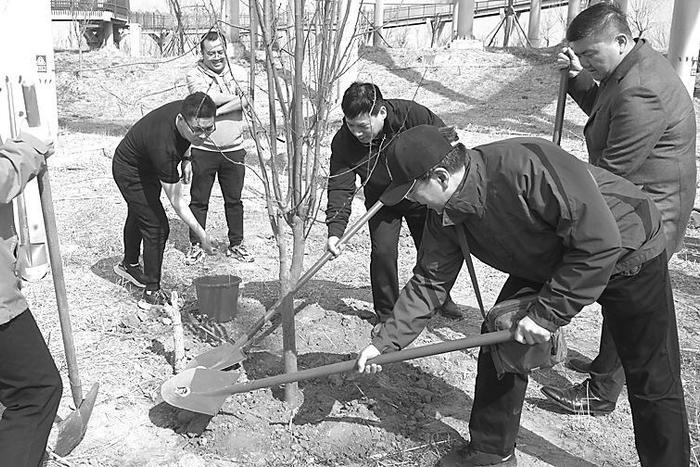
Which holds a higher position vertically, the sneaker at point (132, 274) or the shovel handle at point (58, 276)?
the shovel handle at point (58, 276)

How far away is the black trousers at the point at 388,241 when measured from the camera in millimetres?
3979

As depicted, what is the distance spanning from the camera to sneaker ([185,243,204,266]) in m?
5.46

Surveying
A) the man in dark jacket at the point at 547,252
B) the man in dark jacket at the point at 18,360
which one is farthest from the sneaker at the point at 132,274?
the man in dark jacket at the point at 547,252

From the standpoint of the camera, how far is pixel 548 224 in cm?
231

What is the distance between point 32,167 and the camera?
2428 mm

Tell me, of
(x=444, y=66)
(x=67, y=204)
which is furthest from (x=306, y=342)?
(x=444, y=66)

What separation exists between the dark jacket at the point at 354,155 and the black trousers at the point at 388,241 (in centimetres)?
8

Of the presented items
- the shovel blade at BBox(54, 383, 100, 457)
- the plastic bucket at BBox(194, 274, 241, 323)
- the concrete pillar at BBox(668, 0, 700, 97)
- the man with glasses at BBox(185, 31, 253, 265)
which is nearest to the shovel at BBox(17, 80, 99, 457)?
the shovel blade at BBox(54, 383, 100, 457)

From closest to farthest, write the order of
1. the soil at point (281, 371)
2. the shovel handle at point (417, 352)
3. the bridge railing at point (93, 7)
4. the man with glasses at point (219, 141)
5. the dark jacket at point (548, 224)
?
the dark jacket at point (548, 224) < the shovel handle at point (417, 352) < the soil at point (281, 371) < the man with glasses at point (219, 141) < the bridge railing at point (93, 7)

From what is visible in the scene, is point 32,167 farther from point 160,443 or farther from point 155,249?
point 155,249

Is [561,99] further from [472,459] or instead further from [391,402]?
[472,459]

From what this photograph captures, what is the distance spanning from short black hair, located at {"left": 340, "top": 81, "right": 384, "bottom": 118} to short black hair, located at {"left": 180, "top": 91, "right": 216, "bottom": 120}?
0.94m

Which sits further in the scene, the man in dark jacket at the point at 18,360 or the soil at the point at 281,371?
the soil at the point at 281,371

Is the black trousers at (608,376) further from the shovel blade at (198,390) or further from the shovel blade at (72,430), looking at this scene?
the shovel blade at (72,430)
